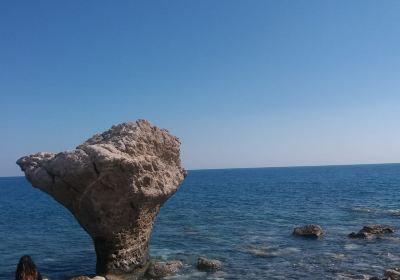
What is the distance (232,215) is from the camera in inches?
1972

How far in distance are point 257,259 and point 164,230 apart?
46.0 feet

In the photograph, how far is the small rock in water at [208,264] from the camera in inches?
973

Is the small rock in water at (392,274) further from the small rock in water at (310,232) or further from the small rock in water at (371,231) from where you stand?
the small rock in water at (310,232)

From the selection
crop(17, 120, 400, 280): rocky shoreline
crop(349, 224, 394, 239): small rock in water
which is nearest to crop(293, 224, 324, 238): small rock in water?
crop(349, 224, 394, 239): small rock in water

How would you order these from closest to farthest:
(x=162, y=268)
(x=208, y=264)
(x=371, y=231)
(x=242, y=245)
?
1. (x=162, y=268)
2. (x=208, y=264)
3. (x=242, y=245)
4. (x=371, y=231)

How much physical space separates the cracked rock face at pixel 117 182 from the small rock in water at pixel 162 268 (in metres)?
0.64

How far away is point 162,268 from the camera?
23828 mm

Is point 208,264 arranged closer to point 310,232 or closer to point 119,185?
point 119,185

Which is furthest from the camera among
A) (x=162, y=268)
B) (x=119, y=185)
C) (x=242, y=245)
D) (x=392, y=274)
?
(x=242, y=245)

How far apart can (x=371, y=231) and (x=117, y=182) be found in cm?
2299

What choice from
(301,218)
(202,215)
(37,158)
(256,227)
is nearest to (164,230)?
(256,227)

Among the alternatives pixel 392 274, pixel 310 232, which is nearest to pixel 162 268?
pixel 392 274

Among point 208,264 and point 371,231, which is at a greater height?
point 371,231

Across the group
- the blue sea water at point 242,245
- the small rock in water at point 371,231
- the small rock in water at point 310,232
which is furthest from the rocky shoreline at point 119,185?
the small rock in water at point 310,232
